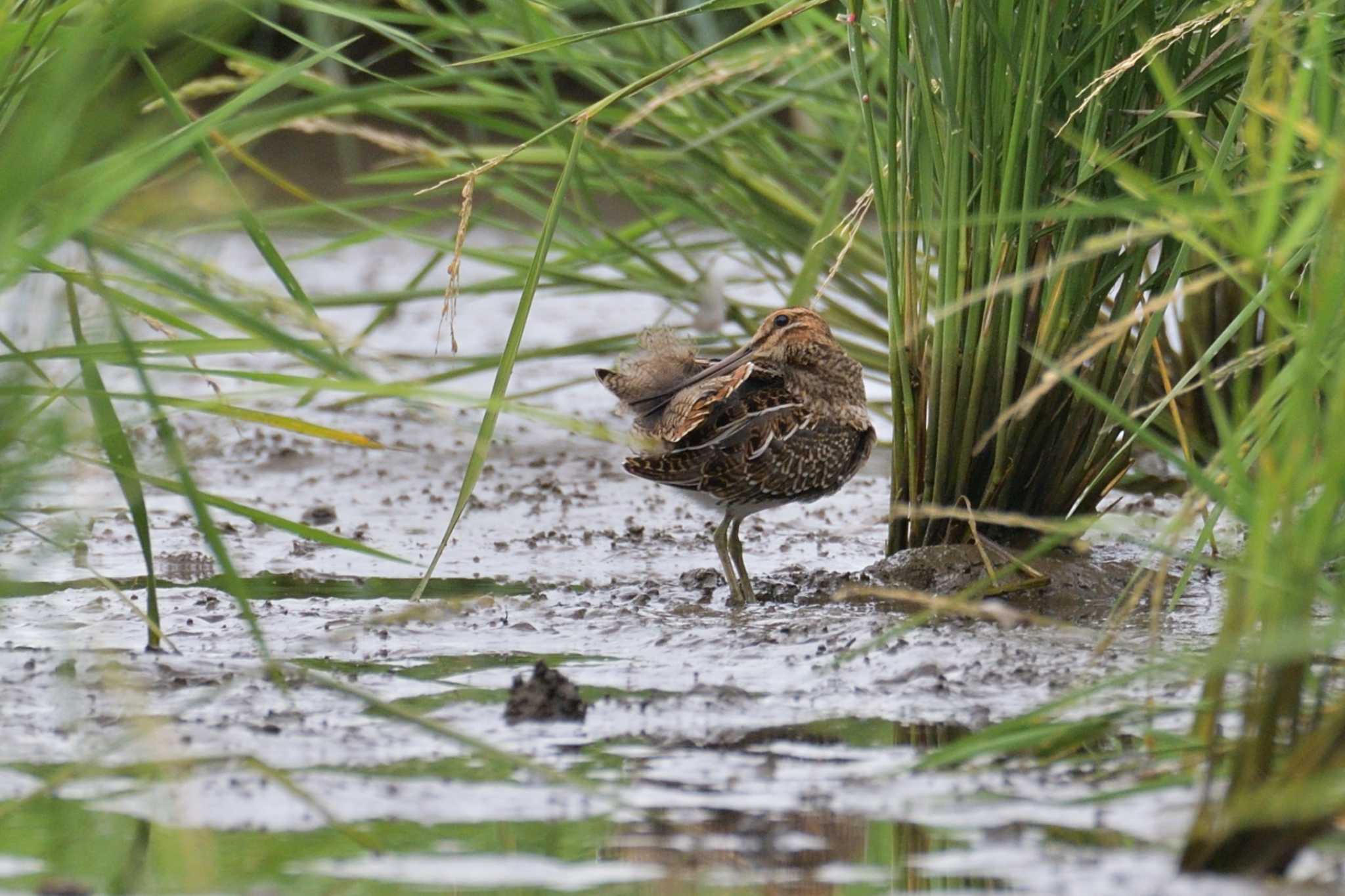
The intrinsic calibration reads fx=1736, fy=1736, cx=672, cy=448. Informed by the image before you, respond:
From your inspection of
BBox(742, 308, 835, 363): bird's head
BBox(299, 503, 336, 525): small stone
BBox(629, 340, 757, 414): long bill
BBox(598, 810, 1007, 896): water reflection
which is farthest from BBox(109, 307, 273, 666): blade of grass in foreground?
BBox(299, 503, 336, 525): small stone

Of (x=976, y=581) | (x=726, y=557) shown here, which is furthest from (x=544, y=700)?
(x=976, y=581)

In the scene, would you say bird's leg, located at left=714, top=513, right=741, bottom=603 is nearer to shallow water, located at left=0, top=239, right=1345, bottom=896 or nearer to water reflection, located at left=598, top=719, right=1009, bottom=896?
shallow water, located at left=0, top=239, right=1345, bottom=896

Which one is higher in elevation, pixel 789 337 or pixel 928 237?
pixel 928 237

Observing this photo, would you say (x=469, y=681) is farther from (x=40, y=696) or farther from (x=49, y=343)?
(x=49, y=343)

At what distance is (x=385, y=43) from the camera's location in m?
13.4

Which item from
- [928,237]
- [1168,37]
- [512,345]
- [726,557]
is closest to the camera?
[1168,37]

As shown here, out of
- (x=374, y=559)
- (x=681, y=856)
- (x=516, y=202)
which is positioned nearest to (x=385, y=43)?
(x=516, y=202)

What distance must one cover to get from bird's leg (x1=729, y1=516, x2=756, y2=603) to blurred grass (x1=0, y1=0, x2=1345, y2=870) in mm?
399

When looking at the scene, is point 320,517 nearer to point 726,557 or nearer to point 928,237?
point 726,557

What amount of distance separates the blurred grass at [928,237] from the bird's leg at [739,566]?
0.40 metres

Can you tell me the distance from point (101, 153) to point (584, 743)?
1.43 m

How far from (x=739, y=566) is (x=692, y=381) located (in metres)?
0.55

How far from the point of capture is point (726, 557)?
4.27 meters

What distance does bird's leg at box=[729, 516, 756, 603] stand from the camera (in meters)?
4.23
